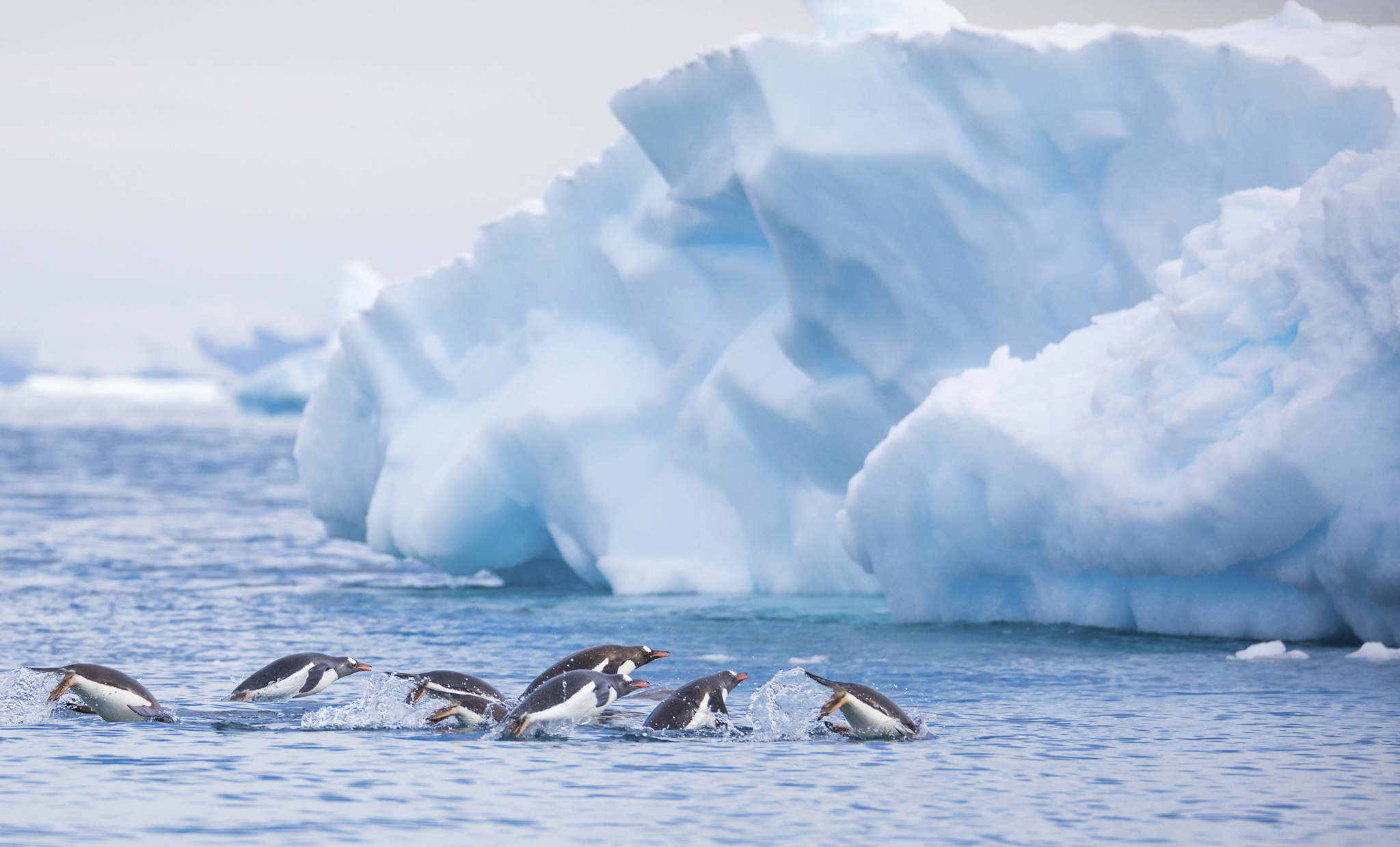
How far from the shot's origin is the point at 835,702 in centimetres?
768

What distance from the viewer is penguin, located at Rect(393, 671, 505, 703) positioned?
820cm

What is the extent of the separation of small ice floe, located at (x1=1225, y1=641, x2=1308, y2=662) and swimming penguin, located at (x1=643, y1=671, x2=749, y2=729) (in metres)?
3.56

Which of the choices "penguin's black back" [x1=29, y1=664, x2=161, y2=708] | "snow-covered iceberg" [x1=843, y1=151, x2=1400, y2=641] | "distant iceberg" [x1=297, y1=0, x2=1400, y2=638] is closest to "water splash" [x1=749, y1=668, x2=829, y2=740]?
"snow-covered iceberg" [x1=843, y1=151, x2=1400, y2=641]

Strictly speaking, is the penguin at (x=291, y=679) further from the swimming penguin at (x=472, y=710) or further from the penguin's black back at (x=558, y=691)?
the penguin's black back at (x=558, y=691)

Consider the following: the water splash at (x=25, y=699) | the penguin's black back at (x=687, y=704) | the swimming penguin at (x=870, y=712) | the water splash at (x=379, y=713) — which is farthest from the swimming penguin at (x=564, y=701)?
the water splash at (x=25, y=699)

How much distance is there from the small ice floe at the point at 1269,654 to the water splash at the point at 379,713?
4.80 meters

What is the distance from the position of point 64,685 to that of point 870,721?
12.7 feet

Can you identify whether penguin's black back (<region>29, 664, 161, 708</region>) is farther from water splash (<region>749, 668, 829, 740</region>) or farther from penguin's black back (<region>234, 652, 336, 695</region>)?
water splash (<region>749, 668, 829, 740</region>)

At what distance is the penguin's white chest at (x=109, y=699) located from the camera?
820 cm

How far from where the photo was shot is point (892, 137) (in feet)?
42.2

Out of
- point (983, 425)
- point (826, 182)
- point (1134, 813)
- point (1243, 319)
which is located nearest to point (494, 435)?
point (826, 182)

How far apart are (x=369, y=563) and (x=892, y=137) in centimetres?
1014

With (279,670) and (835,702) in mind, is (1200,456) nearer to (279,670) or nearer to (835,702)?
(835,702)

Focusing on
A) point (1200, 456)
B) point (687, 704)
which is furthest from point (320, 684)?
point (1200, 456)
